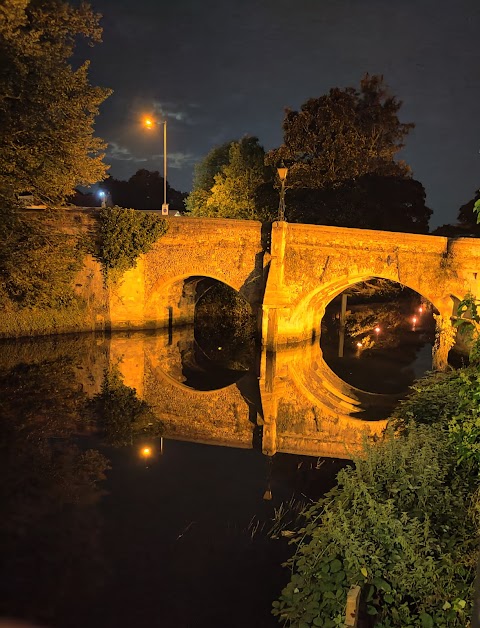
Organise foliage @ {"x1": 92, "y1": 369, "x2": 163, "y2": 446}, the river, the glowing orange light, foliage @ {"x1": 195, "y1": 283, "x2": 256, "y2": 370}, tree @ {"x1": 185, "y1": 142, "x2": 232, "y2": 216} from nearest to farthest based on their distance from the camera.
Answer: the river
foliage @ {"x1": 92, "y1": 369, "x2": 163, "y2": 446}
the glowing orange light
foliage @ {"x1": 195, "y1": 283, "x2": 256, "y2": 370}
tree @ {"x1": 185, "y1": 142, "x2": 232, "y2": 216}

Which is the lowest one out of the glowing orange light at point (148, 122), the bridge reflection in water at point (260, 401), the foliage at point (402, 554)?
the bridge reflection in water at point (260, 401)

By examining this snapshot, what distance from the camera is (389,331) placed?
3017 centimetres

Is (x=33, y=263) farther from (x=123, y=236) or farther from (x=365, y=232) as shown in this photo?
(x=365, y=232)

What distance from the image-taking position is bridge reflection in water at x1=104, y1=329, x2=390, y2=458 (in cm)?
1462

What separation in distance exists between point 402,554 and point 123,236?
20.9 meters

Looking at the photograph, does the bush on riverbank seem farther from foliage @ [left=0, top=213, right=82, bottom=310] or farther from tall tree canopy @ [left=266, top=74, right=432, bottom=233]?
tall tree canopy @ [left=266, top=74, right=432, bottom=233]

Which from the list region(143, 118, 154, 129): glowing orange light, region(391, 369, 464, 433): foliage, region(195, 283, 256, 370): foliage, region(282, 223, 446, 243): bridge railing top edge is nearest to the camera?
region(391, 369, 464, 433): foliage

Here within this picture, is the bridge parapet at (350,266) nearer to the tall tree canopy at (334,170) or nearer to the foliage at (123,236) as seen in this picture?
the foliage at (123,236)

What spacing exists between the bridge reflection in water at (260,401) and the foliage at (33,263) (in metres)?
3.82

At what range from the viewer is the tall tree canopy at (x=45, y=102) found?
56.7 ft

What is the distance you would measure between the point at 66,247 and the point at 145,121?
7.06 meters

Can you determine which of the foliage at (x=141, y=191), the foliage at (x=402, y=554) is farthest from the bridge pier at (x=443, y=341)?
the foliage at (x=141, y=191)

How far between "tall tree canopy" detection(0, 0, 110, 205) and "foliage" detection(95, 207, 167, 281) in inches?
98.9

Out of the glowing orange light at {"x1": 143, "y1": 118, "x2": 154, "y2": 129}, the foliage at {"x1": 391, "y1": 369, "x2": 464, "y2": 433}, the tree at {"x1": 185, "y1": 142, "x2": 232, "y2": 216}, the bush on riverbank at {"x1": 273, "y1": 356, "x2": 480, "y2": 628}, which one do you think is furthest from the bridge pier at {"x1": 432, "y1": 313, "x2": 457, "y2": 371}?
the tree at {"x1": 185, "y1": 142, "x2": 232, "y2": 216}
